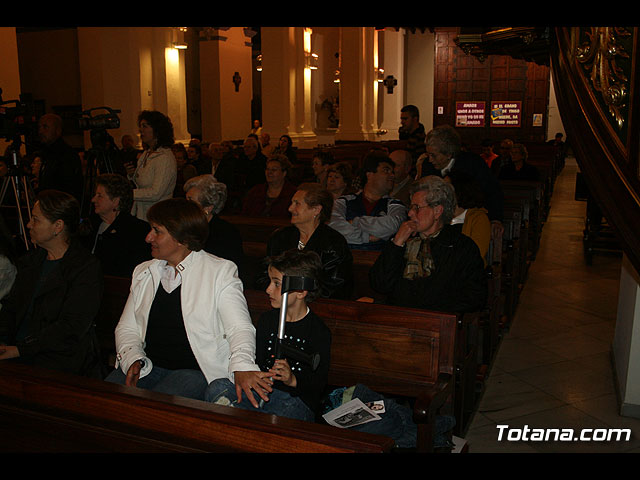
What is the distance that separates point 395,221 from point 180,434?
2.92 meters

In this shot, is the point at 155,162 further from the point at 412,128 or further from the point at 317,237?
the point at 412,128

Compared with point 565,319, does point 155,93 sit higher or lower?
higher

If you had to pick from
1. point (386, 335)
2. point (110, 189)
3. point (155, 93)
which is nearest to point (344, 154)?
point (155, 93)

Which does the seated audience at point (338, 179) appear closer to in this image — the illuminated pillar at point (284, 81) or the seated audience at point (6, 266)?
the seated audience at point (6, 266)

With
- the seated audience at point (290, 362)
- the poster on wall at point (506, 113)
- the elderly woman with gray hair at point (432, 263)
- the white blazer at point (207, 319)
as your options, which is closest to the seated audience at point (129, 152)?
the elderly woman with gray hair at point (432, 263)

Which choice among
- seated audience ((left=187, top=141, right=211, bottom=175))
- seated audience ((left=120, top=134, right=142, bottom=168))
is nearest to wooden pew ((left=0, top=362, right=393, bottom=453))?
seated audience ((left=120, top=134, right=142, bottom=168))

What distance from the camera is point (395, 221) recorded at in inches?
179

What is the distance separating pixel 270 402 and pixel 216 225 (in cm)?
187

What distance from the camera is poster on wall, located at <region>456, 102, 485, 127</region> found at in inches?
984

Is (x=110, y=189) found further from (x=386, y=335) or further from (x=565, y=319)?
(x=565, y=319)

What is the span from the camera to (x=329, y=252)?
371 centimetres

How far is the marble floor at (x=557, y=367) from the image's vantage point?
372 cm

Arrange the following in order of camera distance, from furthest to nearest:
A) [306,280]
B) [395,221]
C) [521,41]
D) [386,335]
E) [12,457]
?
[521,41] < [395,221] < [386,335] < [12,457] < [306,280]

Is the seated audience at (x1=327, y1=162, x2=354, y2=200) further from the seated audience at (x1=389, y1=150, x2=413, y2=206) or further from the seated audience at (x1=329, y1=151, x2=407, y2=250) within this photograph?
the seated audience at (x1=329, y1=151, x2=407, y2=250)
